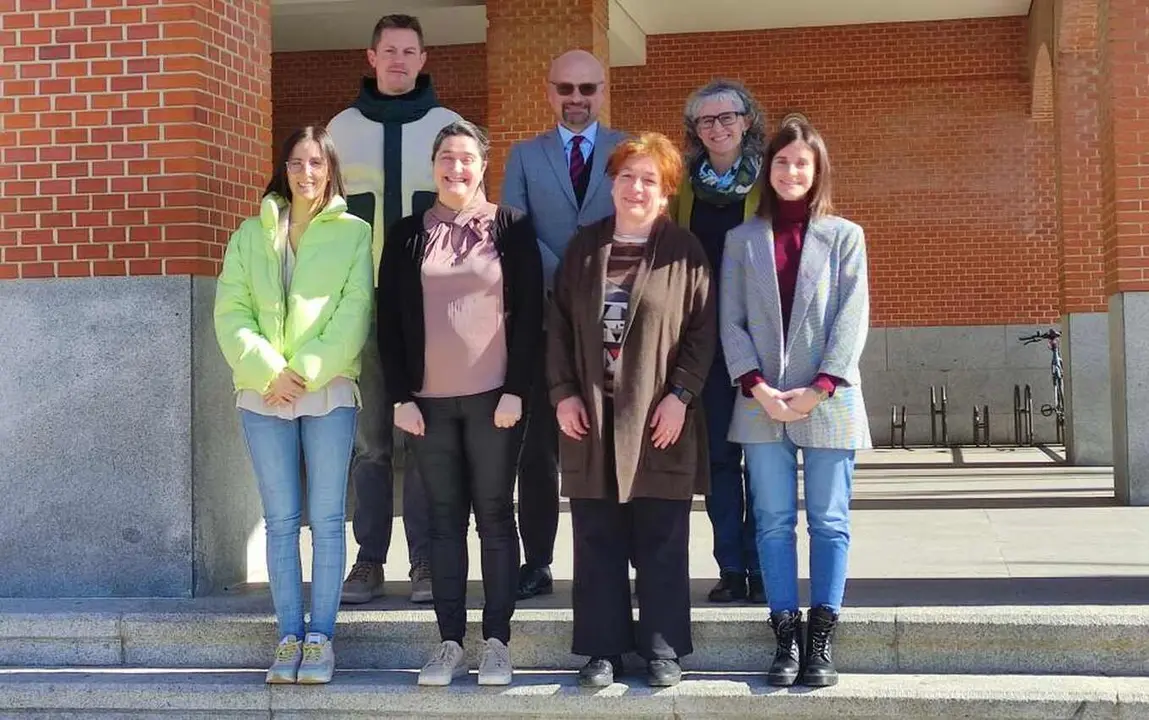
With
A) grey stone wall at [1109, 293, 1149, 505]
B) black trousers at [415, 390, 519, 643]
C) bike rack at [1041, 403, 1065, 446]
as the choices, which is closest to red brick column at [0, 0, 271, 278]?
black trousers at [415, 390, 519, 643]

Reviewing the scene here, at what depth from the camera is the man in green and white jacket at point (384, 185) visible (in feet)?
17.7

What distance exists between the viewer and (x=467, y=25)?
1516 cm

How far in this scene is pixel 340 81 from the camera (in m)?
16.3

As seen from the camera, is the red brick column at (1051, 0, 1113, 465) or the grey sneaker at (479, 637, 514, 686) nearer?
the grey sneaker at (479, 637, 514, 686)

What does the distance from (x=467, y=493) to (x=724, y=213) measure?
141 centimetres

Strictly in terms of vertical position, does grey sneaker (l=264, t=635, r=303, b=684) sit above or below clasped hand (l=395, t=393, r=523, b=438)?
below

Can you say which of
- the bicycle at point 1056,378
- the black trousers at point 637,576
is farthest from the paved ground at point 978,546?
the bicycle at point 1056,378

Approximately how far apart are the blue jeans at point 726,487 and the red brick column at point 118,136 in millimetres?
2274

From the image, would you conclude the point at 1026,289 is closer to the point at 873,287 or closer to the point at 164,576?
the point at 873,287

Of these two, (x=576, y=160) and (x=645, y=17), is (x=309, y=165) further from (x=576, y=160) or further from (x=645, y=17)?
(x=645, y=17)

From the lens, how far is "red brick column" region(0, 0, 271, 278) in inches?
227

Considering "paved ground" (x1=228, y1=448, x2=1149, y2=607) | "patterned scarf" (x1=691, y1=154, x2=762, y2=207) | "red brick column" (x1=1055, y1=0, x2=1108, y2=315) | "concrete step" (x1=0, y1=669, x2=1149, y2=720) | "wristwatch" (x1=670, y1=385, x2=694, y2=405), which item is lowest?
"concrete step" (x1=0, y1=669, x2=1149, y2=720)

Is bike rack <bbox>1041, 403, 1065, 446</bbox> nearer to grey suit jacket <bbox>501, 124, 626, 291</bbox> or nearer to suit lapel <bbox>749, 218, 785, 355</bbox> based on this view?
grey suit jacket <bbox>501, 124, 626, 291</bbox>

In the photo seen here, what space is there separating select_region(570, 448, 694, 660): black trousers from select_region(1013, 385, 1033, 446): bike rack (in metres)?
11.7
